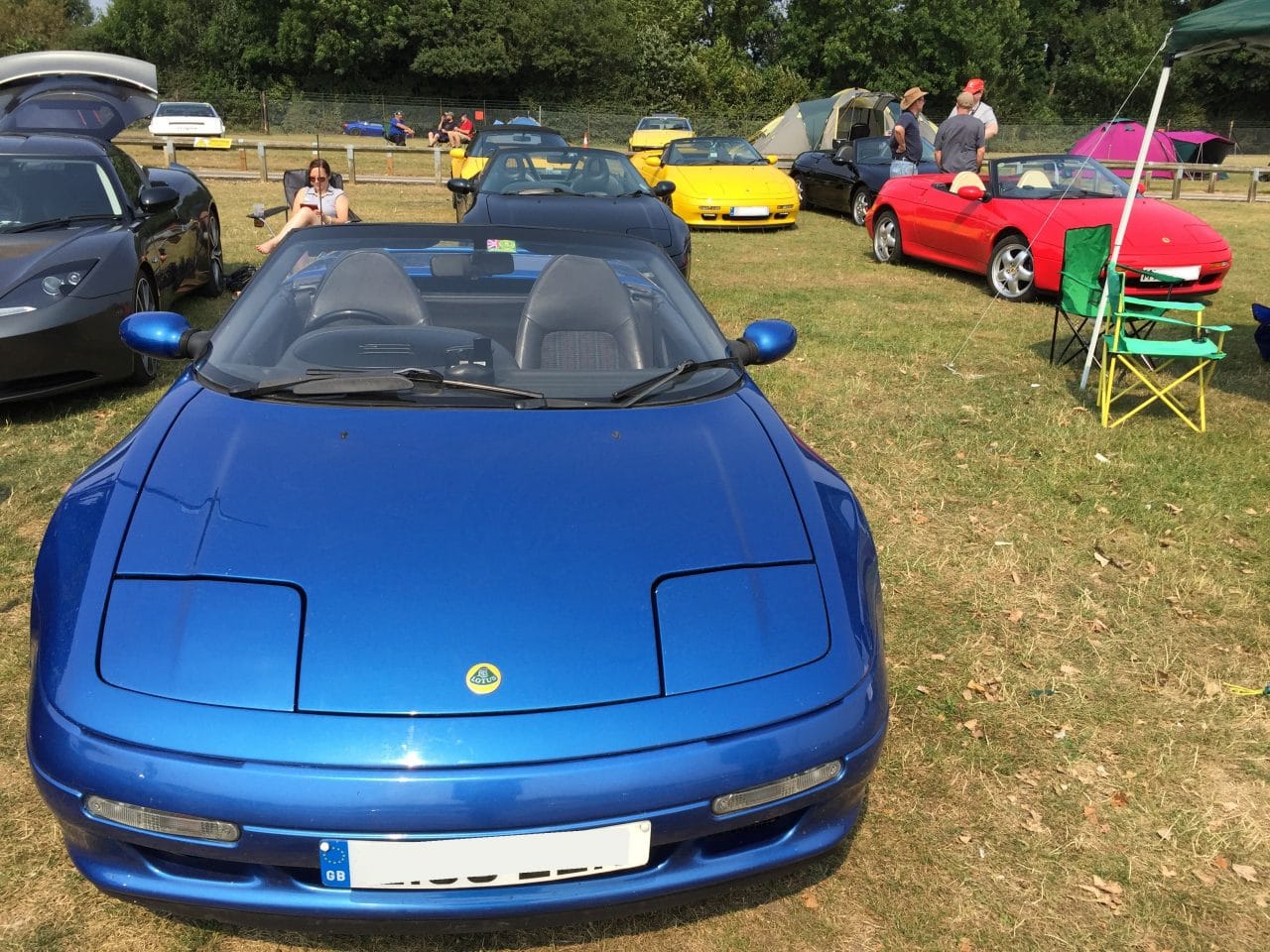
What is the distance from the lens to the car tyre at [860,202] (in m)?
14.6

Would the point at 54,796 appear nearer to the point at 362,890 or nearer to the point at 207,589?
the point at 207,589

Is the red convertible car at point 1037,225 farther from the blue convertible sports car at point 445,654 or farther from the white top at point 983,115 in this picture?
the blue convertible sports car at point 445,654

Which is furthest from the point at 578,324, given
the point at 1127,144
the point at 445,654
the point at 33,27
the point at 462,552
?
the point at 33,27

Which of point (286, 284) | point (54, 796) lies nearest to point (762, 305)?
point (286, 284)

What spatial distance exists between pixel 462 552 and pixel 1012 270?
A: 858 centimetres

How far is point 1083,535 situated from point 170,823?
4.04 m

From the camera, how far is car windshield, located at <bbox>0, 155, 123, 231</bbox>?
6023mm

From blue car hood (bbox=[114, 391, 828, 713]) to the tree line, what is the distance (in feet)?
156

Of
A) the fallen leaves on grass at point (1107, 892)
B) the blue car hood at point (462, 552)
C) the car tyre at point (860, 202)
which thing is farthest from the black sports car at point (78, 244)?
the car tyre at point (860, 202)

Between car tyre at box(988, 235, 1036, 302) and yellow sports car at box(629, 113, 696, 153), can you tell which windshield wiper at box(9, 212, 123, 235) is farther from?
yellow sports car at box(629, 113, 696, 153)

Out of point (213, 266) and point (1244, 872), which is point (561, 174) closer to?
point (213, 266)

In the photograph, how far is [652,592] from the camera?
2105 mm

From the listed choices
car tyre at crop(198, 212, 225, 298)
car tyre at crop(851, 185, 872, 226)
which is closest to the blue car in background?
car tyre at crop(851, 185, 872, 226)

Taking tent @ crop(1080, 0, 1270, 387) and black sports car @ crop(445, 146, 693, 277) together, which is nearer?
tent @ crop(1080, 0, 1270, 387)
